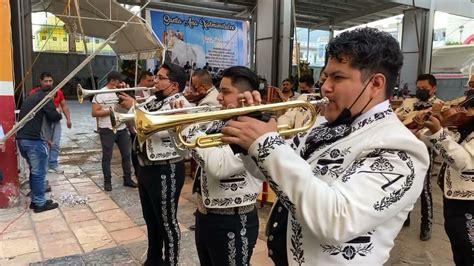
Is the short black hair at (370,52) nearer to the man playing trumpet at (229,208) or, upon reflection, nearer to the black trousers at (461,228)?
the man playing trumpet at (229,208)

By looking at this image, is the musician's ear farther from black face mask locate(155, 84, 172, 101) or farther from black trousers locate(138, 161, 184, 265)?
black face mask locate(155, 84, 172, 101)

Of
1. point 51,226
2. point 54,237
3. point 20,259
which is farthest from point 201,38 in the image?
point 20,259

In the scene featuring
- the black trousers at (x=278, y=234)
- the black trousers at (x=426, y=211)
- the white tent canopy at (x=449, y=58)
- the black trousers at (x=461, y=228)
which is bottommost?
the black trousers at (x=426, y=211)

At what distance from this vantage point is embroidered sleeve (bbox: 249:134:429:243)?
103 cm

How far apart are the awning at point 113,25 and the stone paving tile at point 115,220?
3.06m

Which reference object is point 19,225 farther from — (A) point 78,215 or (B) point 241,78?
(B) point 241,78

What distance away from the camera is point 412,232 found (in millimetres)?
4695

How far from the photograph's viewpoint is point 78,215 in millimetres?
4973

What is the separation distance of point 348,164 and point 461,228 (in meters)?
1.94

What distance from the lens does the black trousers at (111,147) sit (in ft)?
20.1

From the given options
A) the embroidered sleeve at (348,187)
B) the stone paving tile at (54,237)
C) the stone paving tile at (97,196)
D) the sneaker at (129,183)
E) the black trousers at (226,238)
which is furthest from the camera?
the sneaker at (129,183)

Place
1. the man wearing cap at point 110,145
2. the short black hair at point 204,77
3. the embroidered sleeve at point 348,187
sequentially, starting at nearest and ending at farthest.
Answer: the embroidered sleeve at point 348,187
the short black hair at point 204,77
the man wearing cap at point 110,145

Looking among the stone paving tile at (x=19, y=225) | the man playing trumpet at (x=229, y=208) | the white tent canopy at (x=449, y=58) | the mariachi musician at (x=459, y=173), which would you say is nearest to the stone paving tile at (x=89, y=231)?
the stone paving tile at (x=19, y=225)

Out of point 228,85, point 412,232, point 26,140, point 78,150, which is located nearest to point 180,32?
point 78,150
